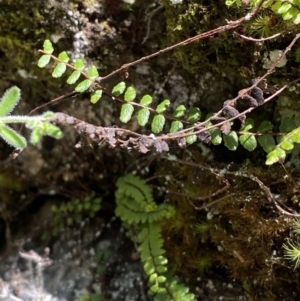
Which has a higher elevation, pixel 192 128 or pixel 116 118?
pixel 192 128

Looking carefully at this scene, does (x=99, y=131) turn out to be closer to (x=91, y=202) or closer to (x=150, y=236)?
(x=150, y=236)

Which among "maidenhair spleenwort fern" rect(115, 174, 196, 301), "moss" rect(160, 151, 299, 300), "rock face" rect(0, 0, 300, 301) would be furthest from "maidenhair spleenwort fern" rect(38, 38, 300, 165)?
"maidenhair spleenwort fern" rect(115, 174, 196, 301)

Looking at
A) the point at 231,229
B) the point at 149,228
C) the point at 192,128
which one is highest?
the point at 192,128

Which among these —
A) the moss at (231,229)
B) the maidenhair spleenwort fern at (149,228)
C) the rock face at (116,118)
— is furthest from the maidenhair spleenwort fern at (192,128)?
the maidenhair spleenwort fern at (149,228)

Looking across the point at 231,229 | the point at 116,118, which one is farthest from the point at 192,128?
the point at 116,118

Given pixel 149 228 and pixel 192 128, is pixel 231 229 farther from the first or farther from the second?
pixel 192 128

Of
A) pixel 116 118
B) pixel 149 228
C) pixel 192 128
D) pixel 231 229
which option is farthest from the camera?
pixel 116 118

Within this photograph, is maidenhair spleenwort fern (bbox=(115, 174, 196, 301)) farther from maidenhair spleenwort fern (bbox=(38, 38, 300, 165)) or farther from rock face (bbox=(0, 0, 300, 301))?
maidenhair spleenwort fern (bbox=(38, 38, 300, 165))

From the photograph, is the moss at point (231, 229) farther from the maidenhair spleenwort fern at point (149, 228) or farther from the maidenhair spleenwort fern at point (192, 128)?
the maidenhair spleenwort fern at point (192, 128)
